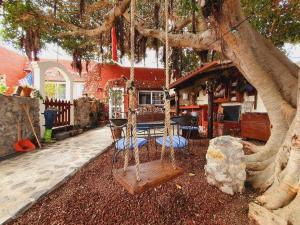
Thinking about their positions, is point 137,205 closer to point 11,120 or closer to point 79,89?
point 11,120

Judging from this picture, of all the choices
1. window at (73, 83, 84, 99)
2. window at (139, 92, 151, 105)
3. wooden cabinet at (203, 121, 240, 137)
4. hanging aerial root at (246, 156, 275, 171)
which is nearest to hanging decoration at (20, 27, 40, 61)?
hanging aerial root at (246, 156, 275, 171)

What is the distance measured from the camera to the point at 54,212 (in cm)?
237

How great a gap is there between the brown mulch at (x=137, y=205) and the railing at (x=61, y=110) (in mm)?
4855

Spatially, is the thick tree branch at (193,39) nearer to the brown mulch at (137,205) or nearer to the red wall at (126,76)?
the brown mulch at (137,205)

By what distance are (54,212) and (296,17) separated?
25.5 feet

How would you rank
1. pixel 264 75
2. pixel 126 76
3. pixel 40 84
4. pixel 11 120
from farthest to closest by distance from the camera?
pixel 126 76, pixel 40 84, pixel 11 120, pixel 264 75

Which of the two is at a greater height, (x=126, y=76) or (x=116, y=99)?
(x=126, y=76)

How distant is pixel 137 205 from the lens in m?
2.56

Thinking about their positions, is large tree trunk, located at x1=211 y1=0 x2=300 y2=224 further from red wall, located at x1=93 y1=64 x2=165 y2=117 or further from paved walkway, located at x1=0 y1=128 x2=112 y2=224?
red wall, located at x1=93 y1=64 x2=165 y2=117

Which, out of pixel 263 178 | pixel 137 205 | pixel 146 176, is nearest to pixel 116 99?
pixel 137 205

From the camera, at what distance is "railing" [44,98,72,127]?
23.5ft

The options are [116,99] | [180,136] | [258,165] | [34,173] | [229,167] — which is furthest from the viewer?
[116,99]

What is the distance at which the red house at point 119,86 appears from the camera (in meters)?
13.7

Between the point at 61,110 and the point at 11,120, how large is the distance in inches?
120
